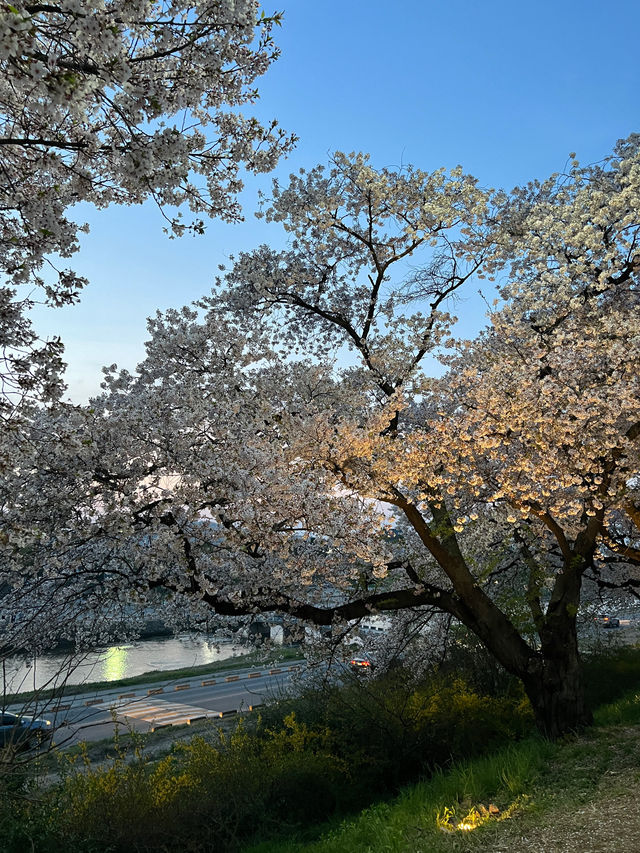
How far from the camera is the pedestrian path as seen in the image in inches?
732

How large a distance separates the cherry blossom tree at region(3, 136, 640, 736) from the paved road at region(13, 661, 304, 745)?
7863mm

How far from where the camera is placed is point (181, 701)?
22.2 meters

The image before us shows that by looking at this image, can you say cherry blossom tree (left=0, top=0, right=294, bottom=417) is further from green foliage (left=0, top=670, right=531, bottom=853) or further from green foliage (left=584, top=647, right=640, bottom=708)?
green foliage (left=584, top=647, right=640, bottom=708)

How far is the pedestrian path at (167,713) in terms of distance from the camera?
61.0 ft

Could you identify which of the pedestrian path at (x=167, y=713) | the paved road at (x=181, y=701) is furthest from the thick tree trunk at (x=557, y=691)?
the pedestrian path at (x=167, y=713)

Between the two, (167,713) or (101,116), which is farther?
(167,713)

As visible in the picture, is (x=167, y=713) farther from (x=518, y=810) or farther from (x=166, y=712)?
(x=518, y=810)

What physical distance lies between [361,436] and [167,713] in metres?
16.1

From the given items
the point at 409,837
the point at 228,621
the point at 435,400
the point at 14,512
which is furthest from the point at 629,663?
the point at 14,512

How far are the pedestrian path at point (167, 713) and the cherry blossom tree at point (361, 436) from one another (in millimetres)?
10710

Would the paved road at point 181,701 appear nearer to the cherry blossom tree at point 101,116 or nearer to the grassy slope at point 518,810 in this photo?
the grassy slope at point 518,810

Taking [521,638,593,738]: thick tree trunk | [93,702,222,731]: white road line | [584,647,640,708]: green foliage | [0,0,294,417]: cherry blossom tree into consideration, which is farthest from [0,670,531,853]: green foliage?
[93,702,222,731]: white road line

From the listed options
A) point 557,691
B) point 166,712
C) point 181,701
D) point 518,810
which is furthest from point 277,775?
point 181,701

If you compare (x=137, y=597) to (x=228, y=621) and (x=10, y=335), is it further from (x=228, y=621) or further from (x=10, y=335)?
(x=10, y=335)
